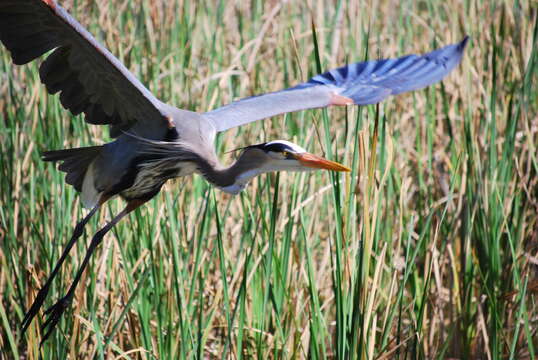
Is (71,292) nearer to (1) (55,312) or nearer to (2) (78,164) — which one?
(1) (55,312)

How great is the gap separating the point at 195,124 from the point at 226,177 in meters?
0.23

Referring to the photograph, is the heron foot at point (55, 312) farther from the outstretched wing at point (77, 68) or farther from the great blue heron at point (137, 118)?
the outstretched wing at point (77, 68)

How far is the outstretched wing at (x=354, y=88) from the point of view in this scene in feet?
10.1

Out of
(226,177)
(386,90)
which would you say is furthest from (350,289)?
(386,90)

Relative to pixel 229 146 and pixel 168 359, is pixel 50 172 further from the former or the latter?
pixel 168 359

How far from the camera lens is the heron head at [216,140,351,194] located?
2721 mm

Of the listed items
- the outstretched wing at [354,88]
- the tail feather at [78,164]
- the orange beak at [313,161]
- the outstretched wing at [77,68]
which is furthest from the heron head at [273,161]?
the tail feather at [78,164]

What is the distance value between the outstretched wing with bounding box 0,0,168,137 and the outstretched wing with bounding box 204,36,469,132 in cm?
28

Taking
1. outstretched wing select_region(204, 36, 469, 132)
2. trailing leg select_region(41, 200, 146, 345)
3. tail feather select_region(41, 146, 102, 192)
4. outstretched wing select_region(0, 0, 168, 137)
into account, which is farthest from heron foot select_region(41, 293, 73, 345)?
outstretched wing select_region(204, 36, 469, 132)

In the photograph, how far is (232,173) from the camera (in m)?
3.01

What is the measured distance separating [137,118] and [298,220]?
0.78 meters

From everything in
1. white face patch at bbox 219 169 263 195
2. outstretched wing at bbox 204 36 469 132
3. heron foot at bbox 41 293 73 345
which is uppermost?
outstretched wing at bbox 204 36 469 132

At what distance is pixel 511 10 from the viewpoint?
175 inches

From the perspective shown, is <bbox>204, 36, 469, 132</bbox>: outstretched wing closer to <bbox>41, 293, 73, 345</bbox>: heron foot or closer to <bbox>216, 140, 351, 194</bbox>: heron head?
<bbox>216, 140, 351, 194</bbox>: heron head
